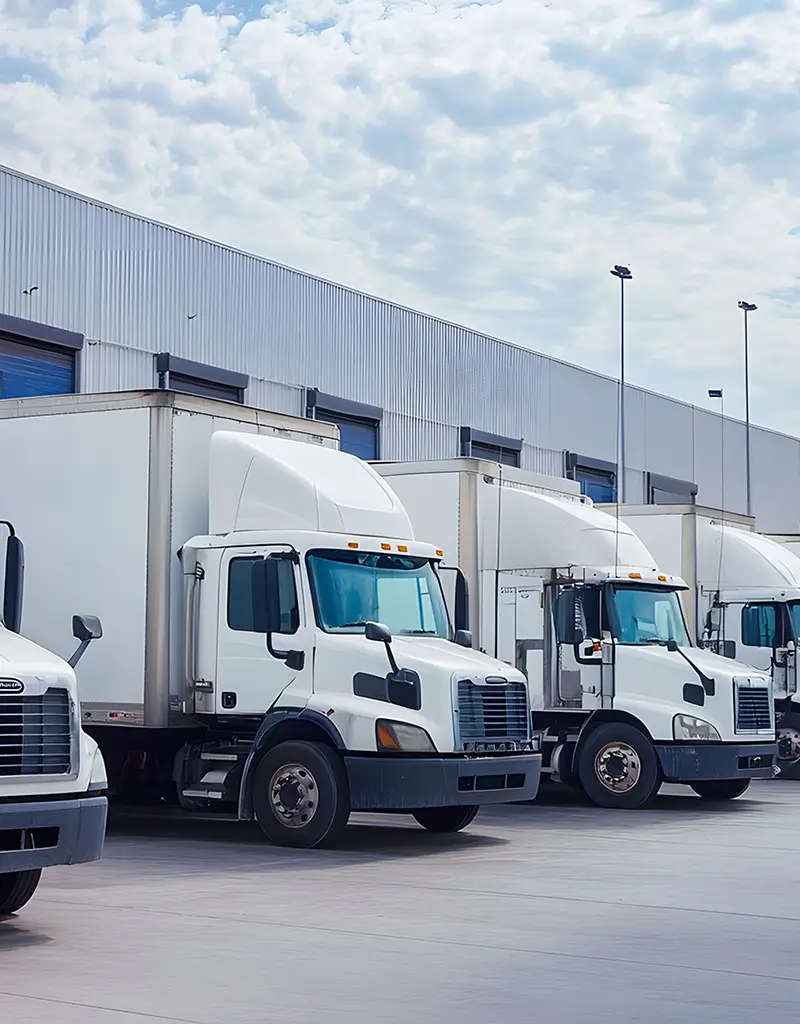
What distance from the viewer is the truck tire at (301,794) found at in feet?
49.5

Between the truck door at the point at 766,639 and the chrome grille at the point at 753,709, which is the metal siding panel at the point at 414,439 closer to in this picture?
the truck door at the point at 766,639

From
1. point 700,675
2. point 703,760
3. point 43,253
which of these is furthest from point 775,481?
point 703,760

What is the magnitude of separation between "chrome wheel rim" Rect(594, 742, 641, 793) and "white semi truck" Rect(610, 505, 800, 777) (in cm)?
477

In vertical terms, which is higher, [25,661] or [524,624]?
[524,624]

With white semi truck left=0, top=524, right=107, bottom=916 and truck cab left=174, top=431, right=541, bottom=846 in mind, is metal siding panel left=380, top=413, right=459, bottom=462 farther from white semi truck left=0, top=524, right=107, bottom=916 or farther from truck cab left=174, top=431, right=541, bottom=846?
white semi truck left=0, top=524, right=107, bottom=916

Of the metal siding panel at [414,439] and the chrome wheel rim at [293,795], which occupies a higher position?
the metal siding panel at [414,439]

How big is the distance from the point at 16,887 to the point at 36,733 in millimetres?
1255

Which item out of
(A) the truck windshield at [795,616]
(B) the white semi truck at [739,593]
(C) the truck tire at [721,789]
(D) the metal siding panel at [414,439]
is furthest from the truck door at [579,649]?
(D) the metal siding panel at [414,439]

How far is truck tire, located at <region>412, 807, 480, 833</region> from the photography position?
666 inches

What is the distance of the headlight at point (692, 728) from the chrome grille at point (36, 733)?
10.8 meters

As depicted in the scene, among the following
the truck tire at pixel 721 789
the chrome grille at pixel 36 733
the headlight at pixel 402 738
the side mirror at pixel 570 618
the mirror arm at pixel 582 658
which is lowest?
the truck tire at pixel 721 789

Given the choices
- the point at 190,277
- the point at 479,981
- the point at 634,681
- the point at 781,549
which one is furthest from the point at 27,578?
the point at 190,277

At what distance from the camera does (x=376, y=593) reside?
15961 millimetres

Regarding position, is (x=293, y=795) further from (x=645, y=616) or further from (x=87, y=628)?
(x=645, y=616)
